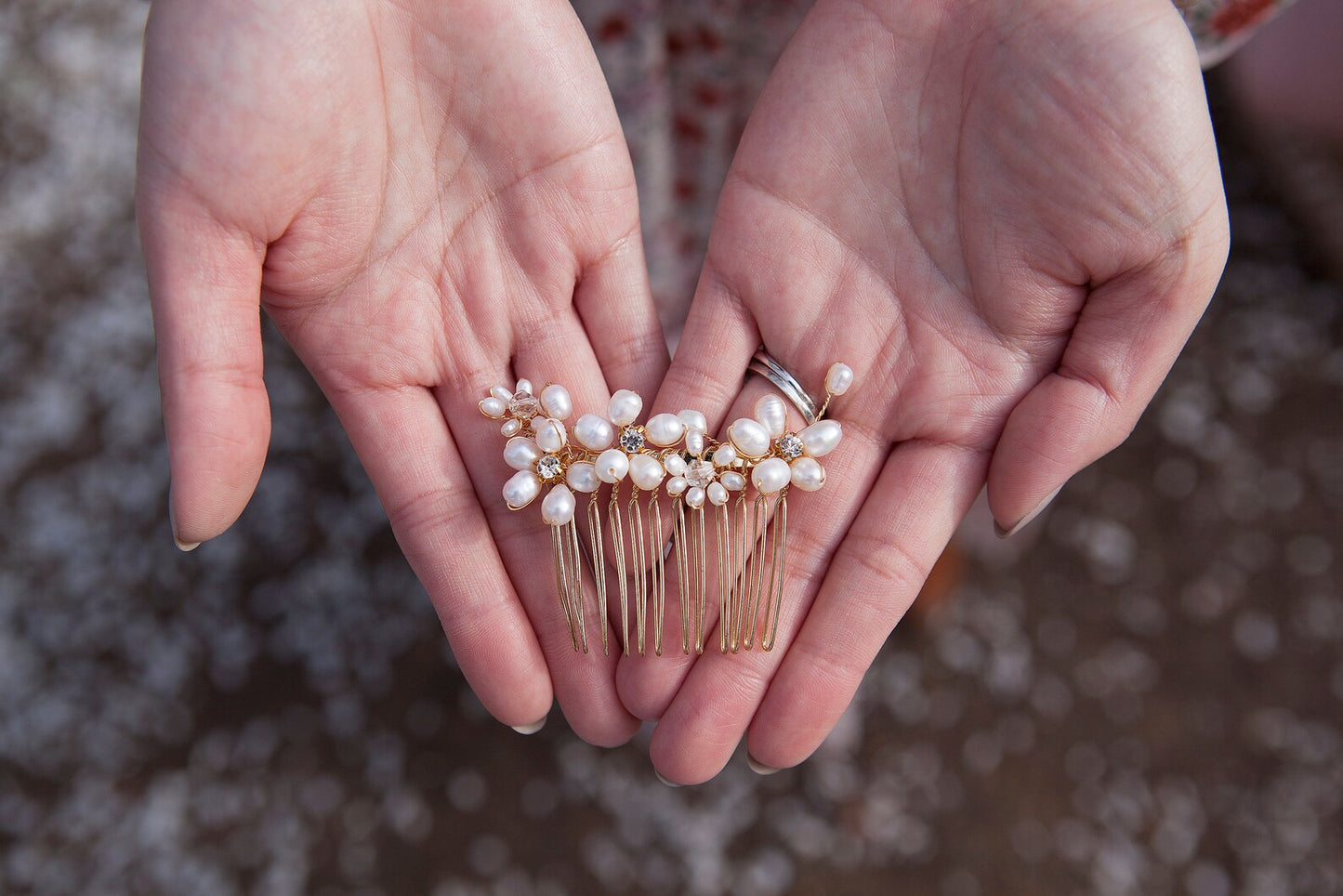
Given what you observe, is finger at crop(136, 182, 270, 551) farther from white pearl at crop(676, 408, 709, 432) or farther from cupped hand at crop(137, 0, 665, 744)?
white pearl at crop(676, 408, 709, 432)

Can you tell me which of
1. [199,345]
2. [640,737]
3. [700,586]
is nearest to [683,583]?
[700,586]

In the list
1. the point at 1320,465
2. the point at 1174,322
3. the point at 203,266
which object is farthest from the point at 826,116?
the point at 1320,465

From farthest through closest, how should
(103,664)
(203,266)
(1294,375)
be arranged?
(1294,375) < (103,664) < (203,266)

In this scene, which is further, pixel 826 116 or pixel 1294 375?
pixel 1294 375

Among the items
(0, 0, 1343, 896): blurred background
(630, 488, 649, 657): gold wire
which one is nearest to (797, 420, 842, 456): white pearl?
(630, 488, 649, 657): gold wire

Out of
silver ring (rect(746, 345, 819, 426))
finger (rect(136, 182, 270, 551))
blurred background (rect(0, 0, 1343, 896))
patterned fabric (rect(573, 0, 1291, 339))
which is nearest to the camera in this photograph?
finger (rect(136, 182, 270, 551))

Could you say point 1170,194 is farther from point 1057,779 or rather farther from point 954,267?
point 1057,779

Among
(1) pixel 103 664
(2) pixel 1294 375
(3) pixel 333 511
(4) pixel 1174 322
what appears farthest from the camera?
(2) pixel 1294 375
